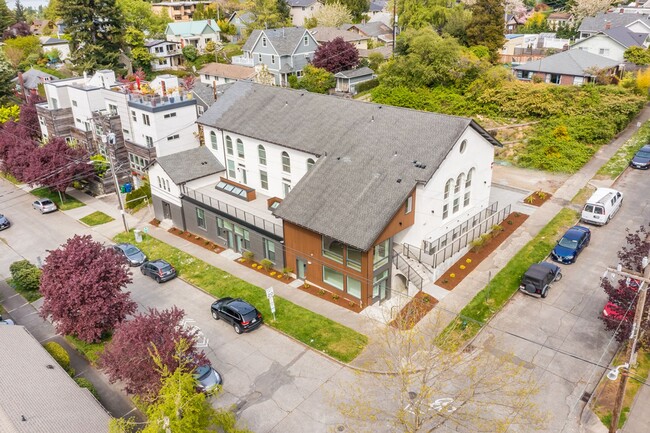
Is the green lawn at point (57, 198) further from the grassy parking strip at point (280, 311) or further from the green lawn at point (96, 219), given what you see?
the grassy parking strip at point (280, 311)

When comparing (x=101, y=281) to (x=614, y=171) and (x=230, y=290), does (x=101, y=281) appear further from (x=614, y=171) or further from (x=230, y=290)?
(x=614, y=171)

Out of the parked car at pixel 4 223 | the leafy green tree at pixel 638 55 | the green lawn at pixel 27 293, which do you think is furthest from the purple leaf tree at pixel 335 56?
the green lawn at pixel 27 293

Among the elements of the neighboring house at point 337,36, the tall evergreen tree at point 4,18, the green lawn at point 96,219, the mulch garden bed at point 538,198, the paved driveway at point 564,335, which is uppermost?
the tall evergreen tree at point 4,18

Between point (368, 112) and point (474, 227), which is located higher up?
point (368, 112)

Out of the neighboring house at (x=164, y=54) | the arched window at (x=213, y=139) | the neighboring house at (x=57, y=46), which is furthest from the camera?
the neighboring house at (x=57, y=46)

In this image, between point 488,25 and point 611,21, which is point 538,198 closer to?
point 488,25

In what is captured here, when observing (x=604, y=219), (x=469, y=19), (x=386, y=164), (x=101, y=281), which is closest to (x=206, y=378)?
(x=101, y=281)
